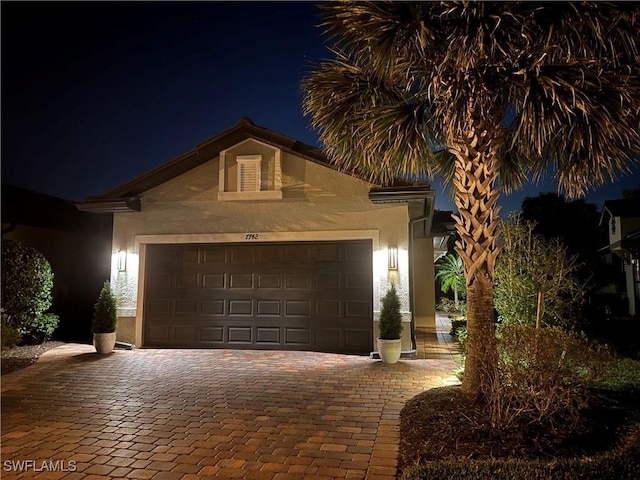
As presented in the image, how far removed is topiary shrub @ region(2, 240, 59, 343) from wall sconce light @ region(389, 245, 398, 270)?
856 centimetres

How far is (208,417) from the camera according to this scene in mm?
5527

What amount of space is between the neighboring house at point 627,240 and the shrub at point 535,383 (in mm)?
15964

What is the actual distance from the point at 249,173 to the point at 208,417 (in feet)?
21.1

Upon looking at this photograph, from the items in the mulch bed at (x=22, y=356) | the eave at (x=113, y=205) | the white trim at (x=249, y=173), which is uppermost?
the white trim at (x=249, y=173)

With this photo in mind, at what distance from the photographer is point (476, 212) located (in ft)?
18.4

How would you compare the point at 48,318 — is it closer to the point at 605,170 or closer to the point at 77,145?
the point at 77,145

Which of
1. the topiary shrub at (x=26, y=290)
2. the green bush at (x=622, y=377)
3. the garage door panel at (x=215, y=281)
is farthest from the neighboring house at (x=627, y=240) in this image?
the topiary shrub at (x=26, y=290)

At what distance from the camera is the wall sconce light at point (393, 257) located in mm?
9680

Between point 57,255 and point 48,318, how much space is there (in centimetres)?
378

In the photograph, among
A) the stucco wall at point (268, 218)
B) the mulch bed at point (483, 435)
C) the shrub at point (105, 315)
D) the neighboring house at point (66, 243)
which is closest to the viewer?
the mulch bed at point (483, 435)

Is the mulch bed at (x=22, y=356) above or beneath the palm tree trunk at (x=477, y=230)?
beneath

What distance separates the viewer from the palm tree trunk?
217 inches

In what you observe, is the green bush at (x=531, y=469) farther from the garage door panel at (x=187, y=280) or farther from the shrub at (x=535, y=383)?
the garage door panel at (x=187, y=280)

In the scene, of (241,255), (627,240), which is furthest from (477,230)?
(627,240)
